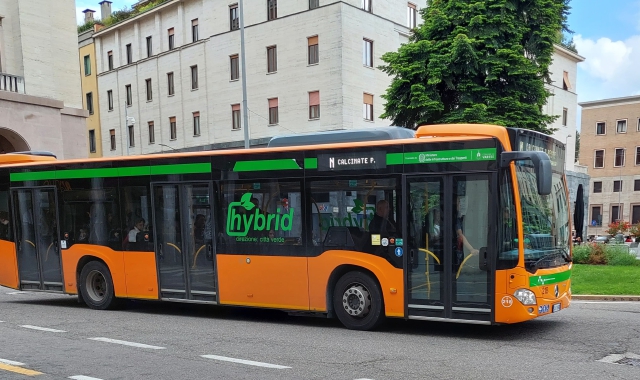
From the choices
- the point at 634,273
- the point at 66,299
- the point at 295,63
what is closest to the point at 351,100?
the point at 295,63

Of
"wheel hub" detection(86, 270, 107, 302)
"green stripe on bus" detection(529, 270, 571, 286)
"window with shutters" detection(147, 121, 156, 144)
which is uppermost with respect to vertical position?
"window with shutters" detection(147, 121, 156, 144)

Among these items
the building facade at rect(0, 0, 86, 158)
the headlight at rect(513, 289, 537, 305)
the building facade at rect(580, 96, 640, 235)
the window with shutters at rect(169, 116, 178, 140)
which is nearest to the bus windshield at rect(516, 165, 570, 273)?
the headlight at rect(513, 289, 537, 305)

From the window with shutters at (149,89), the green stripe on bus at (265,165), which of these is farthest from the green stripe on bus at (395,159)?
the window with shutters at (149,89)

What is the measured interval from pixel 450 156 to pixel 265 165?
10.4ft

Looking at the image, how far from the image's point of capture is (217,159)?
10.0 meters

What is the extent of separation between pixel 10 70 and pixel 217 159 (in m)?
17.7

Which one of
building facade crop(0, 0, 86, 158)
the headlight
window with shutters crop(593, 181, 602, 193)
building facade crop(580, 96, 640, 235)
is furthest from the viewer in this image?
window with shutters crop(593, 181, 602, 193)

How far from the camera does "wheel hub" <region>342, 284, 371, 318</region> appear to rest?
8.76 m

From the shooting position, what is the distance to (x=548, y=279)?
26.0 ft

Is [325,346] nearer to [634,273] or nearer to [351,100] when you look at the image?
[634,273]

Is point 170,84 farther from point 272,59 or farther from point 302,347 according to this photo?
point 302,347

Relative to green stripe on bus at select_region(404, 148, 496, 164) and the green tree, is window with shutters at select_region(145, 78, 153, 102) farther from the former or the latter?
green stripe on bus at select_region(404, 148, 496, 164)

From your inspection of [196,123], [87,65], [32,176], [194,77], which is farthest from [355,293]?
[87,65]

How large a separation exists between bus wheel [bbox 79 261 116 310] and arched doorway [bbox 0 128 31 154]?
45.6 ft
